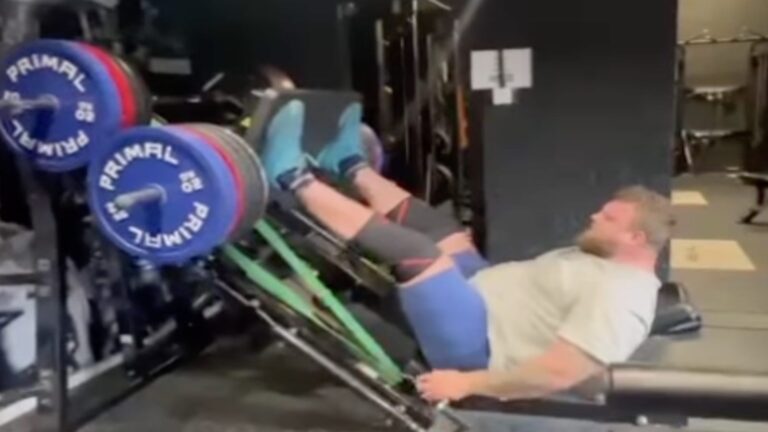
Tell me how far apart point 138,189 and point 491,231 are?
2.35 meters

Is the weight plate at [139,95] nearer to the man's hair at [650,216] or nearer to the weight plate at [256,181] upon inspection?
the weight plate at [256,181]

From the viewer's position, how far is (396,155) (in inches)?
172

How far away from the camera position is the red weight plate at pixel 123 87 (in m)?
2.46

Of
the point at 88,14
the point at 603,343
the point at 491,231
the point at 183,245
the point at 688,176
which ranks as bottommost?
the point at 688,176

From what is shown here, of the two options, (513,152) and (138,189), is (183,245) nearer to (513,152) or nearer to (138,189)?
(138,189)

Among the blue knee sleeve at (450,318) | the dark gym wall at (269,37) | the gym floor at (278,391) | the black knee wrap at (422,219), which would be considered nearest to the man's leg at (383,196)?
the black knee wrap at (422,219)

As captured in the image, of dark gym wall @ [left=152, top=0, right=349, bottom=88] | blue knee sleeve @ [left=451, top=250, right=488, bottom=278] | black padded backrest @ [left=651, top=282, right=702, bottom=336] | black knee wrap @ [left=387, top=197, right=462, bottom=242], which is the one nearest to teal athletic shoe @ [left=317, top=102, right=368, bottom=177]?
black knee wrap @ [left=387, top=197, right=462, bottom=242]

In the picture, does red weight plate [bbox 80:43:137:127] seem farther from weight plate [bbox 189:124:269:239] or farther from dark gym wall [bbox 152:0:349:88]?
dark gym wall [bbox 152:0:349:88]

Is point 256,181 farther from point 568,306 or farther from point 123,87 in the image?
point 568,306

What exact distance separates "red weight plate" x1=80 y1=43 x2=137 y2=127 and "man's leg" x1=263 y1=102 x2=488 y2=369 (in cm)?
37

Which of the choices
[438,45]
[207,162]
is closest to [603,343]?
[207,162]

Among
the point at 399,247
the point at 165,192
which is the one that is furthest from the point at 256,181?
the point at 399,247

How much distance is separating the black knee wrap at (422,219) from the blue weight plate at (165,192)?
0.80 metres

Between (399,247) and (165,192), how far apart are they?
0.61 metres
